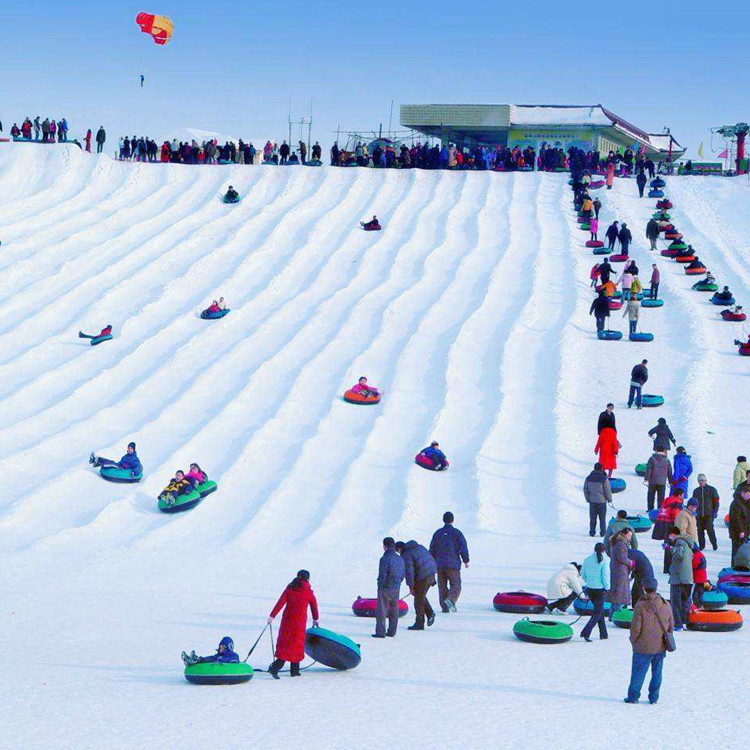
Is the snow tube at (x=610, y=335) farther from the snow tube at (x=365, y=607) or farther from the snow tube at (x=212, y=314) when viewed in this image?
the snow tube at (x=365, y=607)

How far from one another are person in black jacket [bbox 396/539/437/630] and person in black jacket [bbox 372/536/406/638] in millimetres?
276

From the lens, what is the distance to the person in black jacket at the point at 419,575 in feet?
40.6

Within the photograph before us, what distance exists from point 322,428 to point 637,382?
537cm

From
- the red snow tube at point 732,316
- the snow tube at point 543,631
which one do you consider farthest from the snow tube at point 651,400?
the snow tube at point 543,631

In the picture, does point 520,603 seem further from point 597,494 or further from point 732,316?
point 732,316

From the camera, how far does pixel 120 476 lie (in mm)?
19312

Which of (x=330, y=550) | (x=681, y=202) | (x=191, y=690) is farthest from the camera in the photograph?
(x=681, y=202)

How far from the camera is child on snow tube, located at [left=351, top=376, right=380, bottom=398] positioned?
892 inches

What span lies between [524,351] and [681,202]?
1408 centimetres

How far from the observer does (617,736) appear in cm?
863

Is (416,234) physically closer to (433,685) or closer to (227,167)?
(227,167)

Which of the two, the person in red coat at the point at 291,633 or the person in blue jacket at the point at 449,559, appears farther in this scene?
the person in blue jacket at the point at 449,559

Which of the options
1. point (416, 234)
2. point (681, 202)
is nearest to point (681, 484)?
point (416, 234)

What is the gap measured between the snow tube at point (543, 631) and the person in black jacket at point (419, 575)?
42.0 inches
